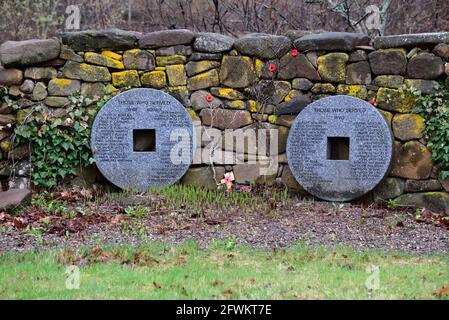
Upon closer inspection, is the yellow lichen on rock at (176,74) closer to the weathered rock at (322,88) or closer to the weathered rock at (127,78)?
the weathered rock at (127,78)

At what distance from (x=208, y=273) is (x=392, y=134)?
10.4 feet

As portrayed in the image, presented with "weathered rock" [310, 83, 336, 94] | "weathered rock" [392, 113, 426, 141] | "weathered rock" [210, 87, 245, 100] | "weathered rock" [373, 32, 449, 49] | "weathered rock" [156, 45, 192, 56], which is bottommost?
"weathered rock" [392, 113, 426, 141]

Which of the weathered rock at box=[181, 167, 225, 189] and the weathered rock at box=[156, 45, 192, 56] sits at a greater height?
the weathered rock at box=[156, 45, 192, 56]

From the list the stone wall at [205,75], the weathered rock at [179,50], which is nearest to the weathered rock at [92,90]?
the stone wall at [205,75]

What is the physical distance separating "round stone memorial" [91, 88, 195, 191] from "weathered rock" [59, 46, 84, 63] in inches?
23.8

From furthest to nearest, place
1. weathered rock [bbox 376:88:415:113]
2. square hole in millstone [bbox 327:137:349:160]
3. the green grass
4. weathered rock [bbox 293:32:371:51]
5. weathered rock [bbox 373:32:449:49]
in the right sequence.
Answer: square hole in millstone [bbox 327:137:349:160] → weathered rock [bbox 293:32:371:51] → weathered rock [bbox 376:88:415:113] → weathered rock [bbox 373:32:449:49] → the green grass

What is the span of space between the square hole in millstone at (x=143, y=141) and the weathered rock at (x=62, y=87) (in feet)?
2.67

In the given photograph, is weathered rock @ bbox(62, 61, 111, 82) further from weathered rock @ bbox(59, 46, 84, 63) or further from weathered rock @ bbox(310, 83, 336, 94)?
weathered rock @ bbox(310, 83, 336, 94)

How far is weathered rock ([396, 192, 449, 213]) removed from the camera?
679 centimetres

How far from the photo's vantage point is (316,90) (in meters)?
7.21

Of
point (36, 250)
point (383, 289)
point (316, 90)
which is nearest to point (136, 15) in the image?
point (316, 90)

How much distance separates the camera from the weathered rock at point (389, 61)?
272 inches

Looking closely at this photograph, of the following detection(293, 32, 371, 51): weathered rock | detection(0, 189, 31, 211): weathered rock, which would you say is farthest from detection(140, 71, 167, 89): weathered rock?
detection(0, 189, 31, 211): weathered rock
